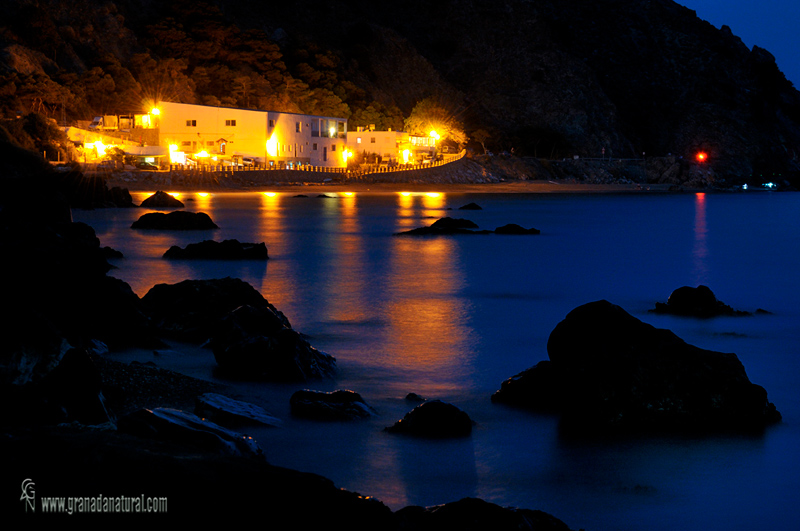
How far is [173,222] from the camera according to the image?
31.4m

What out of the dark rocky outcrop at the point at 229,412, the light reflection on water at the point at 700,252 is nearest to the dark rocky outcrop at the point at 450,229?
the light reflection on water at the point at 700,252

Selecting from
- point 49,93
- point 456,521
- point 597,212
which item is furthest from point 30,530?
point 49,93

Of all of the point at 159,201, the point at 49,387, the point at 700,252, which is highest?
the point at 159,201

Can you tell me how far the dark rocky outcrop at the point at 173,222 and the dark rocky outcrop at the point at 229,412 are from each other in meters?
24.5

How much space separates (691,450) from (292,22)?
123071mm

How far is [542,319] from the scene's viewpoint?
14.6 meters

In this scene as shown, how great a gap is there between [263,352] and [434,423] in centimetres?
258

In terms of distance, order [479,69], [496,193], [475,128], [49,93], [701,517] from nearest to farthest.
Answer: [701,517] < [49,93] < [496,193] < [475,128] < [479,69]

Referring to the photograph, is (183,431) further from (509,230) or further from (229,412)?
(509,230)

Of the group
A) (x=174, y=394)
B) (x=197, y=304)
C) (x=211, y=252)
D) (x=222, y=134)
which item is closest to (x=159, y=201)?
(x=211, y=252)

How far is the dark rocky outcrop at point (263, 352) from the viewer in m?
9.08

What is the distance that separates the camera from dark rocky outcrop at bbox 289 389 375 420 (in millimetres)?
7707

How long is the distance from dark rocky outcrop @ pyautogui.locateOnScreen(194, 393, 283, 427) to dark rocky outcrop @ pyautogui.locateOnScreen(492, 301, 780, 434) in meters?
2.78

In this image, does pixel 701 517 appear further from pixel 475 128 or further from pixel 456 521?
pixel 475 128
